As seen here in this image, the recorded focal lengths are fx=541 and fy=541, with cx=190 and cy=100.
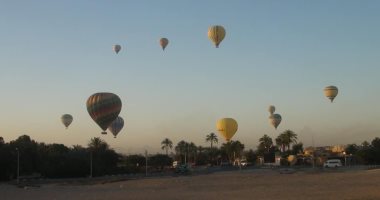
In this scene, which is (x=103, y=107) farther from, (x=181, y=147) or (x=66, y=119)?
(x=181, y=147)

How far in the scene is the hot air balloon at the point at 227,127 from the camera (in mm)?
66312

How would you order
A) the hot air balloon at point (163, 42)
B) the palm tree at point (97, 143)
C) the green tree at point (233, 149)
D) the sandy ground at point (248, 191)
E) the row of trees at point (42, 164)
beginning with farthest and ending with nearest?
the green tree at point (233, 149) → the palm tree at point (97, 143) → the row of trees at point (42, 164) → the hot air balloon at point (163, 42) → the sandy ground at point (248, 191)

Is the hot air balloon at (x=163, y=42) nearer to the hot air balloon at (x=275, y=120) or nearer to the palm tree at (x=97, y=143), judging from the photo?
the hot air balloon at (x=275, y=120)

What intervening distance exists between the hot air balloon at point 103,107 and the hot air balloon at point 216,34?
1243 cm

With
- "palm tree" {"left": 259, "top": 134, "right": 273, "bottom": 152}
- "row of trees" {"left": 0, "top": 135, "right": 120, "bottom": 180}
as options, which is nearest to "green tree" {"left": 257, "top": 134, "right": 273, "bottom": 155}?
"palm tree" {"left": 259, "top": 134, "right": 273, "bottom": 152}

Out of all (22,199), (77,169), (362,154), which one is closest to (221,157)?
(362,154)

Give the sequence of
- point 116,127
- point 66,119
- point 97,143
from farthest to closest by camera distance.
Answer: point 97,143 → point 66,119 → point 116,127

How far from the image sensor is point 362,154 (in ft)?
341

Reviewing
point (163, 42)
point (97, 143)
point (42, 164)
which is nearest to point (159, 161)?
point (97, 143)

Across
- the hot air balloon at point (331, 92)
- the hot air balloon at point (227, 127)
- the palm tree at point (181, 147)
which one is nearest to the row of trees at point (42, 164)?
the hot air balloon at point (227, 127)

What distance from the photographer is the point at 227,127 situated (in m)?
66.3

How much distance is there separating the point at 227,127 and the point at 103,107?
16.6m

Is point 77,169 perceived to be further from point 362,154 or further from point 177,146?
point 177,146

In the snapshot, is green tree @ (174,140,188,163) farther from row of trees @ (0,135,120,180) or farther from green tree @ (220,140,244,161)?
row of trees @ (0,135,120,180)
